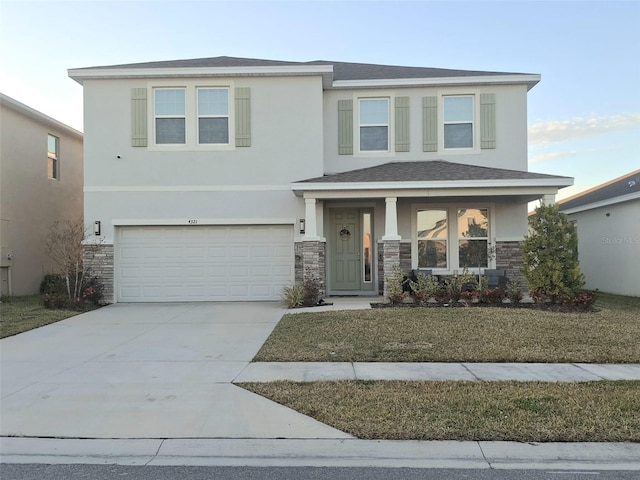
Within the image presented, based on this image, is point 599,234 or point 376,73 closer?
point 376,73

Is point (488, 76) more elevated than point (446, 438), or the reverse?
point (488, 76)

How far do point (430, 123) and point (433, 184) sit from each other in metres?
2.94

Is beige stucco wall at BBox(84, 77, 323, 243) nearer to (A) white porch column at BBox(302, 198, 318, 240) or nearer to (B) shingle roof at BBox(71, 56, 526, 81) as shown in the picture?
(B) shingle roof at BBox(71, 56, 526, 81)

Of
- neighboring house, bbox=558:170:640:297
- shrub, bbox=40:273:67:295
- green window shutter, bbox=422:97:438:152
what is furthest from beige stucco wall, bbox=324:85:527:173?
shrub, bbox=40:273:67:295

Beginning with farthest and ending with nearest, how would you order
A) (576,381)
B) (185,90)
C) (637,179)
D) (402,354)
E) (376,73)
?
(637,179), (376,73), (185,90), (402,354), (576,381)

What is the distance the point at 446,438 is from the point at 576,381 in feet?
8.60

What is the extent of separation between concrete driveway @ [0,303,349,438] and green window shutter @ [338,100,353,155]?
6332mm

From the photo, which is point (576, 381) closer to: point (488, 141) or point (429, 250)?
point (429, 250)

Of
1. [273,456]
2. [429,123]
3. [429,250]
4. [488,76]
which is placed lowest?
[273,456]

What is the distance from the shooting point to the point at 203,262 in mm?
13867

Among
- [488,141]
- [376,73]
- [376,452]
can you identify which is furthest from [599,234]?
[376,452]

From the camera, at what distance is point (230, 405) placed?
17.6ft

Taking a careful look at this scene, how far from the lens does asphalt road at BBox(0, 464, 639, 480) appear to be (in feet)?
12.7

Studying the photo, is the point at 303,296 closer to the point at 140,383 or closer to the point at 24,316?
the point at 140,383
